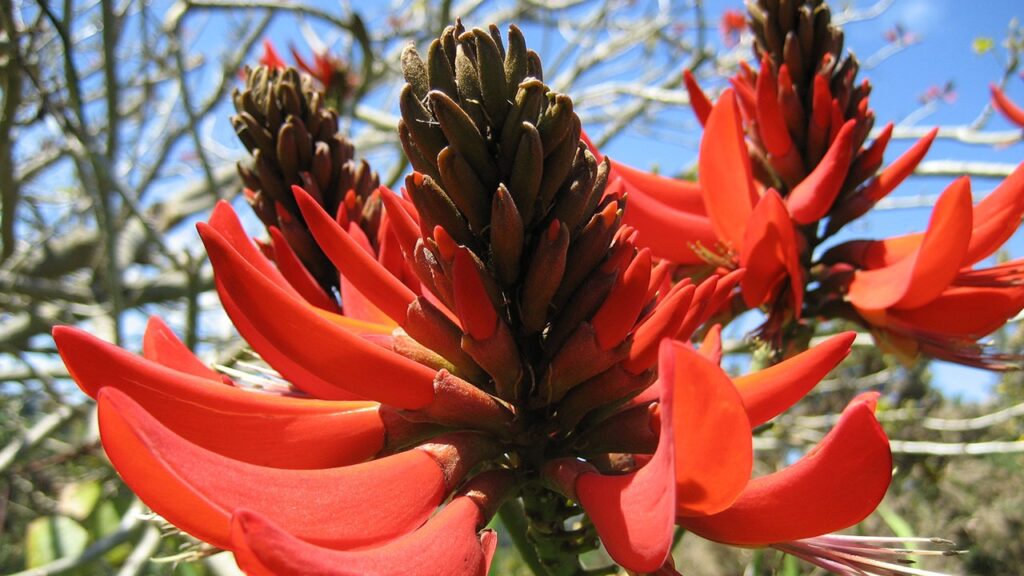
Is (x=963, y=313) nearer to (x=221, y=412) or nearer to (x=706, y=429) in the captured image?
(x=706, y=429)

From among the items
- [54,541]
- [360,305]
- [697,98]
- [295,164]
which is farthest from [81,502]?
[697,98]

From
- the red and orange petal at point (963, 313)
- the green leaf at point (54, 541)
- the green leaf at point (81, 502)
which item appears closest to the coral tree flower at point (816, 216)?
the red and orange petal at point (963, 313)

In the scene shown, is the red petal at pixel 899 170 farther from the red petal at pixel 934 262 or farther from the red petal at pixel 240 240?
the red petal at pixel 240 240

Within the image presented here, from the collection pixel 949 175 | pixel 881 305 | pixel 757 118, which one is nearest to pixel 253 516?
pixel 881 305

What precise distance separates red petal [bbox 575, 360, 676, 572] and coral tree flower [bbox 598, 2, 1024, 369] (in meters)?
0.50

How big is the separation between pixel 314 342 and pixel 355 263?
96mm

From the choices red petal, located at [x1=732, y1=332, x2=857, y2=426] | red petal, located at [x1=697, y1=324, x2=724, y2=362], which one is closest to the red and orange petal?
red petal, located at [x1=697, y1=324, x2=724, y2=362]

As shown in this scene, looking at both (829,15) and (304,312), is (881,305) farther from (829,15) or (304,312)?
(304,312)

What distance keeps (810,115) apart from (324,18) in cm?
153

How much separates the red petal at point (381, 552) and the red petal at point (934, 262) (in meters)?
0.56

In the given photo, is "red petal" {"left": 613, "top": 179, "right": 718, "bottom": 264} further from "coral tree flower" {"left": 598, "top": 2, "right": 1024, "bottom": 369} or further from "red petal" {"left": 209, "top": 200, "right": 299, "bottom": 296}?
"red petal" {"left": 209, "top": 200, "right": 299, "bottom": 296}

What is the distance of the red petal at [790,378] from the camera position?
1.66ft

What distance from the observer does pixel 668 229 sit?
3.29 ft

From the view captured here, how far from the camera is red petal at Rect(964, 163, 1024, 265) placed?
88cm
